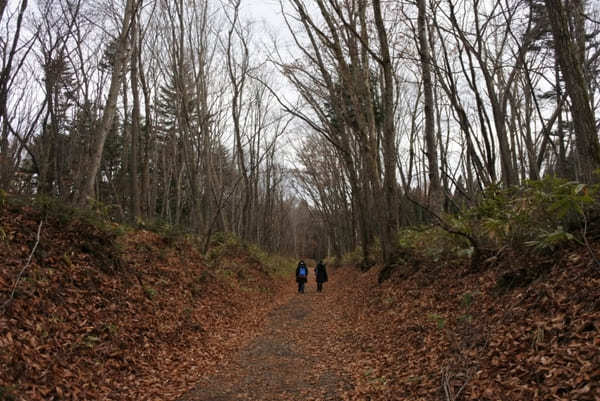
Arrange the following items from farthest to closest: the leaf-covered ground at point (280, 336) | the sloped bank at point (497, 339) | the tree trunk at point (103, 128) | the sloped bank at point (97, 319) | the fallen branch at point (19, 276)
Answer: the tree trunk at point (103, 128) → the fallen branch at point (19, 276) → the sloped bank at point (97, 319) → the leaf-covered ground at point (280, 336) → the sloped bank at point (497, 339)

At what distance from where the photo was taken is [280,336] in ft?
24.7

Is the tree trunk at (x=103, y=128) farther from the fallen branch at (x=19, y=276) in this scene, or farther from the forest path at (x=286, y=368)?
the forest path at (x=286, y=368)

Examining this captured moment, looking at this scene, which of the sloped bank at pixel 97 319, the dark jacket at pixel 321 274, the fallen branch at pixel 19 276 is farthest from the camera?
the dark jacket at pixel 321 274

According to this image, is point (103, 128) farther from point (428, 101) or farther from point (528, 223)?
point (528, 223)

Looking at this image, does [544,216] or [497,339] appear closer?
[497,339]

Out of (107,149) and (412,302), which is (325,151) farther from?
(412,302)

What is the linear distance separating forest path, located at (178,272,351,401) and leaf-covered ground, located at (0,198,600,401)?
0.11ft

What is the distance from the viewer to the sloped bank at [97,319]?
12.4ft

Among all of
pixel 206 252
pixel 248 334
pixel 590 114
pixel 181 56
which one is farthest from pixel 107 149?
pixel 590 114

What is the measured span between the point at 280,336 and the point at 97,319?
12.3ft

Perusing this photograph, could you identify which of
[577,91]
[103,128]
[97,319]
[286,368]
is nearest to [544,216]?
[577,91]

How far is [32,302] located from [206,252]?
782 centimetres

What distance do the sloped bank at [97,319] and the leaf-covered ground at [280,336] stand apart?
2 cm

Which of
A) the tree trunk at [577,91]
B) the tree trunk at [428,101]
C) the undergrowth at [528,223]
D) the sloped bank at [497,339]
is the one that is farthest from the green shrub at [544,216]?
the tree trunk at [428,101]
